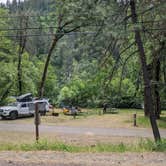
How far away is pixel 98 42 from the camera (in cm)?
1286

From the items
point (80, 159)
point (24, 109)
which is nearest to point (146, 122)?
point (24, 109)

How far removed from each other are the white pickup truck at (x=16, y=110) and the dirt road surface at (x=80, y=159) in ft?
91.3

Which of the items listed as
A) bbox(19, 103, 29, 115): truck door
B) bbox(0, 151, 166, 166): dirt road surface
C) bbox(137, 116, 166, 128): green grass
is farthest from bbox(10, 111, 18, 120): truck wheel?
bbox(0, 151, 166, 166): dirt road surface

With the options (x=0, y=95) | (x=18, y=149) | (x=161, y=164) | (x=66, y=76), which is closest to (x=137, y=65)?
(x=18, y=149)

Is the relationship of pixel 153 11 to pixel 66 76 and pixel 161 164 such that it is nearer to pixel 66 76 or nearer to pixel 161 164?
pixel 161 164

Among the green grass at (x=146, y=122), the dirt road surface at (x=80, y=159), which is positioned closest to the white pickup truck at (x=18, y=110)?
the green grass at (x=146, y=122)

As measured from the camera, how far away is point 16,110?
37969 mm

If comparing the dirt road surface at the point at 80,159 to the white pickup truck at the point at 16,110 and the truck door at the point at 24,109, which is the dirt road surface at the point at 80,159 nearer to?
the white pickup truck at the point at 16,110

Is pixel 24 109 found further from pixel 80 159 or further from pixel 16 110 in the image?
pixel 80 159

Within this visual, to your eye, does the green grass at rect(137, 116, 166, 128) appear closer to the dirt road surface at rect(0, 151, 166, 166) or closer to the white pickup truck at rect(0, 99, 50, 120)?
the white pickup truck at rect(0, 99, 50, 120)

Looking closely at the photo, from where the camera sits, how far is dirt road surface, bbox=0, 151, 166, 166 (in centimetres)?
753

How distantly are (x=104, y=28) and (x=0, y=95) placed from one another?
115 feet

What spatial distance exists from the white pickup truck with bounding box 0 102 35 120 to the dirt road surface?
Answer: 27.8 metres

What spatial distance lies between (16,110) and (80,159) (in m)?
30.5
